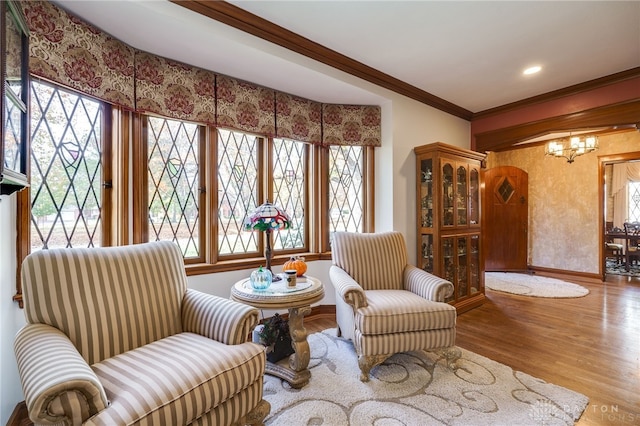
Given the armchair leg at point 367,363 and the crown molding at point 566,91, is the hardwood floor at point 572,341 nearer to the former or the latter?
the armchair leg at point 367,363

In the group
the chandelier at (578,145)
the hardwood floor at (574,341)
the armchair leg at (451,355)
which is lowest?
the hardwood floor at (574,341)

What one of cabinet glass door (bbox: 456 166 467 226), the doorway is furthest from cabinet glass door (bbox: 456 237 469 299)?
the doorway

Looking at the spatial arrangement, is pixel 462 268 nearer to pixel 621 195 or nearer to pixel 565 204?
pixel 565 204

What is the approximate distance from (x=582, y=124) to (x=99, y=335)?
4.36 meters

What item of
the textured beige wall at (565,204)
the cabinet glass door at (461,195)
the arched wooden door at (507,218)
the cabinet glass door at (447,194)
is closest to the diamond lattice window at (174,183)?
the cabinet glass door at (447,194)

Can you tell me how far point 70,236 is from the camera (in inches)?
74.9

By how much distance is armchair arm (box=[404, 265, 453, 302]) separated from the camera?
2.12m

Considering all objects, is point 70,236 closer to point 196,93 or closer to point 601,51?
point 196,93

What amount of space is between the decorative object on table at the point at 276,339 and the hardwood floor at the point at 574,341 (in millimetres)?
728

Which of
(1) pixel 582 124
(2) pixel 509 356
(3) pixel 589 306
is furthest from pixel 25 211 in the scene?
(3) pixel 589 306

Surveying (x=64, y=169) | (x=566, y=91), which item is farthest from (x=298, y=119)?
(x=566, y=91)

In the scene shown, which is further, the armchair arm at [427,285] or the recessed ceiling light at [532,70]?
the recessed ceiling light at [532,70]

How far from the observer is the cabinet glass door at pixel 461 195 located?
329 centimetres

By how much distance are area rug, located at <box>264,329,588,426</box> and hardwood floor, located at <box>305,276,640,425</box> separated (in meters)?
0.15
